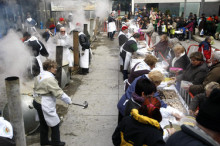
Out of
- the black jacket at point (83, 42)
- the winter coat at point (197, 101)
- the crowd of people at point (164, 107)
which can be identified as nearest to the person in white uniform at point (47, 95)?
the crowd of people at point (164, 107)

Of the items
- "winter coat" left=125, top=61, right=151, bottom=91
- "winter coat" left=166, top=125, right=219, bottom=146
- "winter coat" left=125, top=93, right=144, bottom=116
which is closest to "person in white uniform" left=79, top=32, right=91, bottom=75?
"winter coat" left=125, top=61, right=151, bottom=91

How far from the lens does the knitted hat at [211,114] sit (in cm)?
142

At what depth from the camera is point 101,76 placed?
7.96m

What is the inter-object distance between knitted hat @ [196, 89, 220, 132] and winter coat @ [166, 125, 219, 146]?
0.07 metres

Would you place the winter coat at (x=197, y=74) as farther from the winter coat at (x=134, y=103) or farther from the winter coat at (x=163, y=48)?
the winter coat at (x=163, y=48)

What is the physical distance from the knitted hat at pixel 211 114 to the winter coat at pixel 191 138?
0.24 ft

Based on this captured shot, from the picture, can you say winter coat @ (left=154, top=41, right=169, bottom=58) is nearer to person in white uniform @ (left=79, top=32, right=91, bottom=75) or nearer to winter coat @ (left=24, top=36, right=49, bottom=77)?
person in white uniform @ (left=79, top=32, right=91, bottom=75)

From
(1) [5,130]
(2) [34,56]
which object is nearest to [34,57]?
(2) [34,56]

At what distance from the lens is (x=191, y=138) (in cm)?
144

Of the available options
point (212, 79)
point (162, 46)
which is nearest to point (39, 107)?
point (212, 79)

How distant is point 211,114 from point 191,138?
8.1 inches

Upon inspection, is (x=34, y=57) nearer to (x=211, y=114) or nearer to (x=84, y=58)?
(x=84, y=58)

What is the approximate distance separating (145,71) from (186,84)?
86cm

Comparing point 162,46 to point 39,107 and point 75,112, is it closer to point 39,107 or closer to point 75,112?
point 75,112
